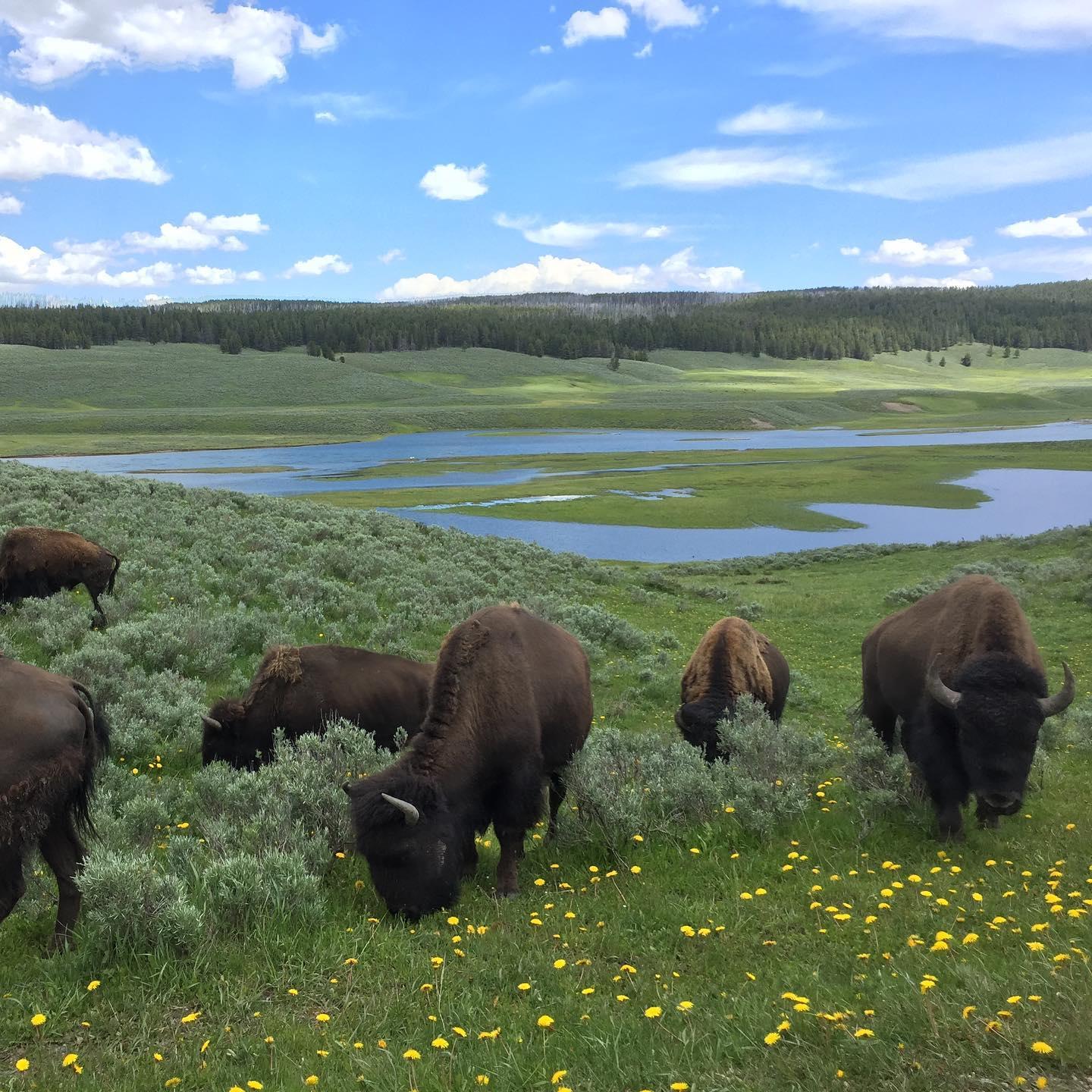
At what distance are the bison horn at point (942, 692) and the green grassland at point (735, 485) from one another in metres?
33.4

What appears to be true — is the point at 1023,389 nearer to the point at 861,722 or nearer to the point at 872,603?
the point at 872,603

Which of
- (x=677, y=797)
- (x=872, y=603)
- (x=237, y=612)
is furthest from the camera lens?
(x=872, y=603)

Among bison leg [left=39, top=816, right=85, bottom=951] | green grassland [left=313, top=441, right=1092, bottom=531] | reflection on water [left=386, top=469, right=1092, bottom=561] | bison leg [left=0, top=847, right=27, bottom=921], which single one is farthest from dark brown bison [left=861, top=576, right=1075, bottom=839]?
green grassland [left=313, top=441, right=1092, bottom=531]

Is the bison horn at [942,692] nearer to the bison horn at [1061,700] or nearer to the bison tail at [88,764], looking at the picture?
the bison horn at [1061,700]

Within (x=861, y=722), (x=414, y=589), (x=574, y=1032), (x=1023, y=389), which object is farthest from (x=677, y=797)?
(x=1023, y=389)

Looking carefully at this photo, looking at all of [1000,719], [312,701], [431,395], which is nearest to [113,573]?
[312,701]

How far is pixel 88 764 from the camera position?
5191 mm

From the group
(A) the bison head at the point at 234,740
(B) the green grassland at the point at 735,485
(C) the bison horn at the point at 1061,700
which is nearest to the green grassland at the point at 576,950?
(A) the bison head at the point at 234,740

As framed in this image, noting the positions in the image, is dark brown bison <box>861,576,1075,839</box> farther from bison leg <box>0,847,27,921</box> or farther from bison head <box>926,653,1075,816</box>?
bison leg <box>0,847,27,921</box>

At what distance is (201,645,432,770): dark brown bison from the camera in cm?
848

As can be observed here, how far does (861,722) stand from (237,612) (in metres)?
9.00

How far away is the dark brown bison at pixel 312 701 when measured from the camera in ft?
27.8

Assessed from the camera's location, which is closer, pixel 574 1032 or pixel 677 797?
pixel 574 1032

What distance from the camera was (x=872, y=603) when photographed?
21797 millimetres
